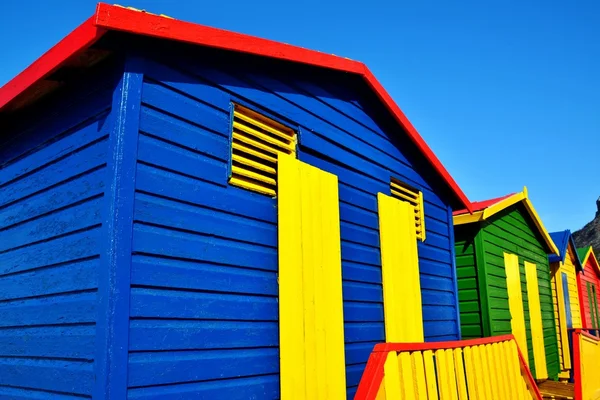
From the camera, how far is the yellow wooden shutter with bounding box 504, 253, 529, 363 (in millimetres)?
11039

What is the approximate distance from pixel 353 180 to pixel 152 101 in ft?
9.12

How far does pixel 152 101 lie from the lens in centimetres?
398

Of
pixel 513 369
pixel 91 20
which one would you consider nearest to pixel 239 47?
pixel 91 20

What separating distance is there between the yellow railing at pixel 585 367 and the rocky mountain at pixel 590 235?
45.8 m

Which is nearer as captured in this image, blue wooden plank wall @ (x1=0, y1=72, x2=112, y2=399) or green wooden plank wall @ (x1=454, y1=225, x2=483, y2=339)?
blue wooden plank wall @ (x1=0, y1=72, x2=112, y2=399)

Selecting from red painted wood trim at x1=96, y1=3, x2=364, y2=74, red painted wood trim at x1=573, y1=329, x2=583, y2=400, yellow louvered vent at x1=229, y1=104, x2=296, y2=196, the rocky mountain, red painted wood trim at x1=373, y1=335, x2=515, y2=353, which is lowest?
red painted wood trim at x1=573, y1=329, x2=583, y2=400

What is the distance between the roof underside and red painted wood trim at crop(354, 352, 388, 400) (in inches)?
106

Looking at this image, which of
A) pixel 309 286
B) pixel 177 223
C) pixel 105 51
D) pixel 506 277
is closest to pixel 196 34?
pixel 105 51

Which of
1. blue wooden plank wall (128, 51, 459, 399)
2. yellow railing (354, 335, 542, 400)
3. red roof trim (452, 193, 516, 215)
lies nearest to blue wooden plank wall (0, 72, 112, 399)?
blue wooden plank wall (128, 51, 459, 399)

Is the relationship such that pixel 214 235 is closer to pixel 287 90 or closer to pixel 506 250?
pixel 287 90

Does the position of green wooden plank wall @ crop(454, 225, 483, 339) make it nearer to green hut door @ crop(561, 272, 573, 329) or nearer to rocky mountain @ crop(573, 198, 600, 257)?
green hut door @ crop(561, 272, 573, 329)

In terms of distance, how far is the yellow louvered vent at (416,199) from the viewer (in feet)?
24.1

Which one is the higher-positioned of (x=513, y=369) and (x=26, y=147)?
(x=26, y=147)

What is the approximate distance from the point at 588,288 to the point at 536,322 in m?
11.8
